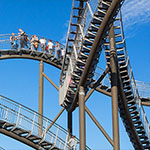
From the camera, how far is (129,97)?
45.1 feet

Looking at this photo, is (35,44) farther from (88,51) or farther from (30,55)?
(88,51)

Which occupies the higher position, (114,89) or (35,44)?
(35,44)

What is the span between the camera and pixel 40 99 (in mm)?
17188

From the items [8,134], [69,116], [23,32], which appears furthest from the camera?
[23,32]

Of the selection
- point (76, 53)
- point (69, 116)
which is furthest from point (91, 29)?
point (69, 116)

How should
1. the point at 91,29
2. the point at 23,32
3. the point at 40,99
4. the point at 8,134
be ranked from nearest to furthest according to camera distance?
the point at 91,29 → the point at 8,134 → the point at 40,99 → the point at 23,32

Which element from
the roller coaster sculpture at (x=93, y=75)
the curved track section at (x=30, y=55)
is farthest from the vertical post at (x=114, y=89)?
the curved track section at (x=30, y=55)

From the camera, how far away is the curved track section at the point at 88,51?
10903 mm

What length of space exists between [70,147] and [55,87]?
4678mm

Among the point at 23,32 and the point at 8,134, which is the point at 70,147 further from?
the point at 23,32

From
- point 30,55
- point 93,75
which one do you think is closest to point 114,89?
point 93,75

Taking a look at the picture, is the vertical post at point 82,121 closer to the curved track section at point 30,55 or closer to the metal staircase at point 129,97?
the metal staircase at point 129,97

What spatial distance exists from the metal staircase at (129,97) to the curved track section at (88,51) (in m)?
0.93

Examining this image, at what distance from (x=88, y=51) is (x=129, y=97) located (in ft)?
8.85
